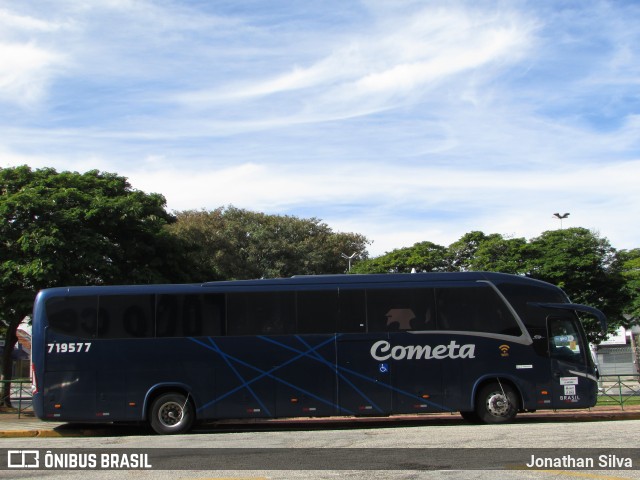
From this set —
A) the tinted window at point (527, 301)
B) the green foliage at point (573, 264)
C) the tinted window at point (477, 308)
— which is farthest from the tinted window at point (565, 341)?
the green foliage at point (573, 264)

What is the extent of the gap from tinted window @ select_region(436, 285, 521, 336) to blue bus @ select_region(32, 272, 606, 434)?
0.08ft

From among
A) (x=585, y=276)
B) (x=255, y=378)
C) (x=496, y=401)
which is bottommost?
(x=496, y=401)

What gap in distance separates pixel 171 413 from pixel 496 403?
7651 mm

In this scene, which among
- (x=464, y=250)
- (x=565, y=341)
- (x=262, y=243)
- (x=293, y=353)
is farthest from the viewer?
(x=262, y=243)

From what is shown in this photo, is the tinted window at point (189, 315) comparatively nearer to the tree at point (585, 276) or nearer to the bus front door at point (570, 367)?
the bus front door at point (570, 367)

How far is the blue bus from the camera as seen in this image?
1644 centimetres

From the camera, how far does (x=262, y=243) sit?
5603 centimetres

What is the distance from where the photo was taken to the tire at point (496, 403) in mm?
16578

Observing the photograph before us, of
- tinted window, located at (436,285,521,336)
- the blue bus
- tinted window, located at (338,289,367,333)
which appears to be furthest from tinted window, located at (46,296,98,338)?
tinted window, located at (436,285,521,336)

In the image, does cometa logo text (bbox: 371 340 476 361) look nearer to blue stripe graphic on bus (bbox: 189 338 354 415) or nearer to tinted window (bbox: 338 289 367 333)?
tinted window (bbox: 338 289 367 333)

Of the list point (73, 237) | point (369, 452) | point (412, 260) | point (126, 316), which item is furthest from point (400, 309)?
point (412, 260)

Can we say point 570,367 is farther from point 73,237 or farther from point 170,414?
point 73,237

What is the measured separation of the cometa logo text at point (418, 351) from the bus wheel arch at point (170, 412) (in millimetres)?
4521

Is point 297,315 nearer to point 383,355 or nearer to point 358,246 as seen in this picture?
point 383,355
